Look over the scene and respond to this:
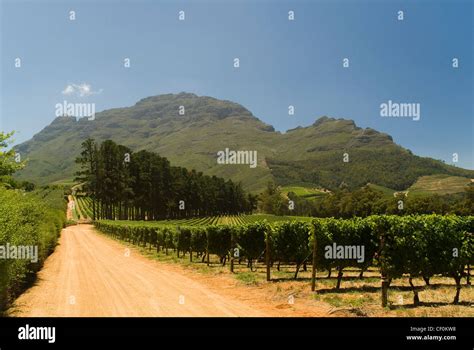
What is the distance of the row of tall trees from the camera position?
108250 millimetres

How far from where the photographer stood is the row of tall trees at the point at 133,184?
10825 cm

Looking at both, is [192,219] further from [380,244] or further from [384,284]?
[384,284]

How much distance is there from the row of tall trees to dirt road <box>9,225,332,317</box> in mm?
73934

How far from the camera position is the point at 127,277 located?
26703 mm

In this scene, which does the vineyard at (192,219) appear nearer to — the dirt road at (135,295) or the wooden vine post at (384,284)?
the dirt road at (135,295)

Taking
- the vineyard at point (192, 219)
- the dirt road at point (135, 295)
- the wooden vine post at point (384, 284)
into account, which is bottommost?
the vineyard at point (192, 219)

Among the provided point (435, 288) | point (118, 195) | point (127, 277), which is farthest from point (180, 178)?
point (435, 288)

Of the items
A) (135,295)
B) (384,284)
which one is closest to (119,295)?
(135,295)

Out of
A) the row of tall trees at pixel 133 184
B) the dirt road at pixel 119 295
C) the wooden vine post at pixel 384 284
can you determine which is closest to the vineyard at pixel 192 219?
the row of tall trees at pixel 133 184

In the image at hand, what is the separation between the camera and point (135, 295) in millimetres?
20062

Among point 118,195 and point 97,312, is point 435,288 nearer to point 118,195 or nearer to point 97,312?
point 97,312

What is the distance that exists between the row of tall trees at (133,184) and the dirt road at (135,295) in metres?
73.9

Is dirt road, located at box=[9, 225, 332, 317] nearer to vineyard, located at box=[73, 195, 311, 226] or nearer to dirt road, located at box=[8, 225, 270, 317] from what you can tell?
dirt road, located at box=[8, 225, 270, 317]
